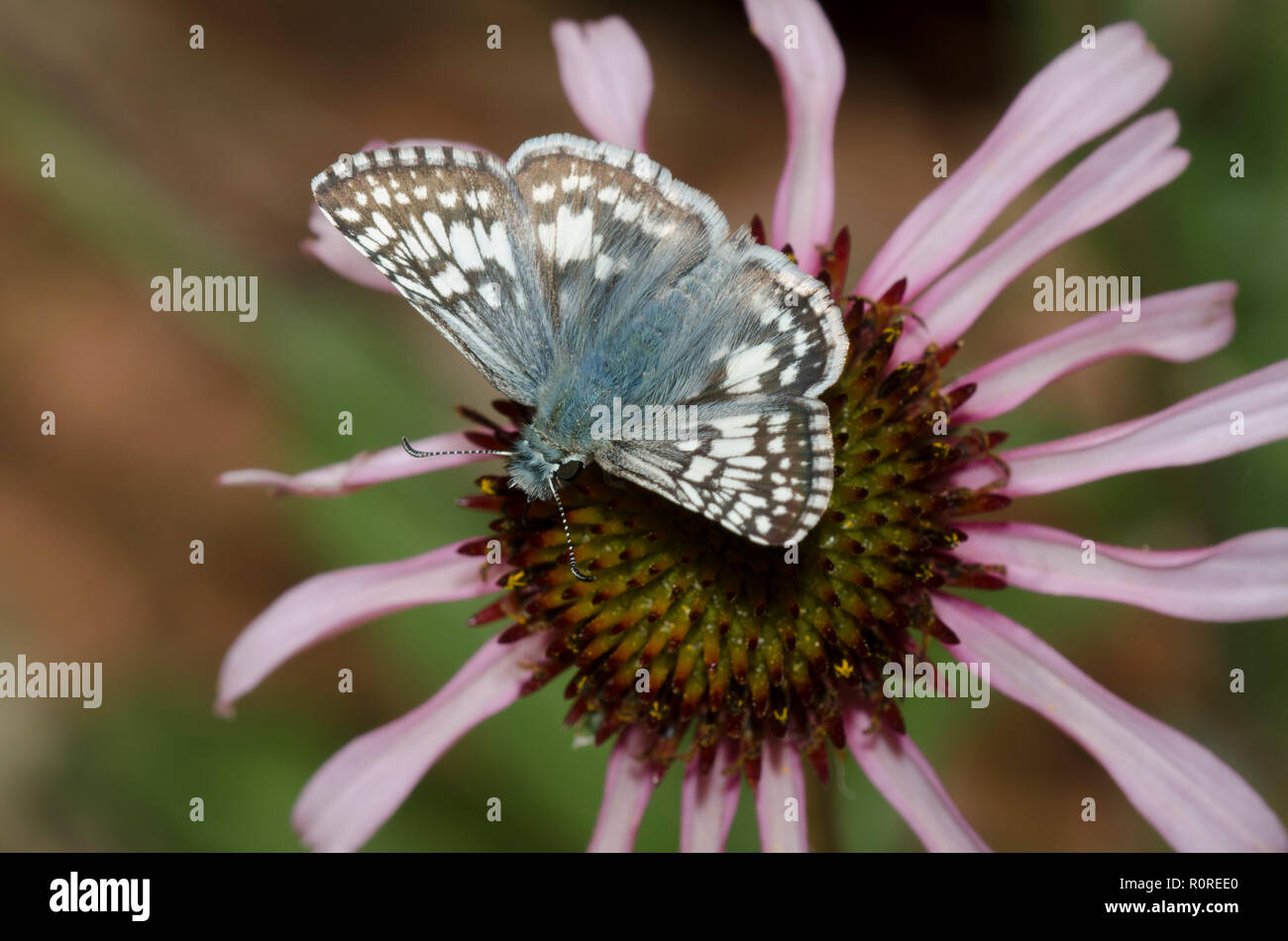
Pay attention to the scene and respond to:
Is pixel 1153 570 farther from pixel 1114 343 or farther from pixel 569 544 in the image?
pixel 569 544

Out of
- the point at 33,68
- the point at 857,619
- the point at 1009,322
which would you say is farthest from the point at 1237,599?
the point at 33,68

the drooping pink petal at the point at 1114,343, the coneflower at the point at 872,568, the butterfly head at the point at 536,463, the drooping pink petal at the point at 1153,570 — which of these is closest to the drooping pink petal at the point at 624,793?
the coneflower at the point at 872,568

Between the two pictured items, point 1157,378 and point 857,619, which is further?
point 1157,378

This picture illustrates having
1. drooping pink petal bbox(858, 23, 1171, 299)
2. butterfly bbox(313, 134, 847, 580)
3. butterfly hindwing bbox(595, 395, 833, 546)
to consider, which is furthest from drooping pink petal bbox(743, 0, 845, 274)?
butterfly hindwing bbox(595, 395, 833, 546)

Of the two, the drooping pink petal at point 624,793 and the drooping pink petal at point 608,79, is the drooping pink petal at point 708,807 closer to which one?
the drooping pink petal at point 624,793

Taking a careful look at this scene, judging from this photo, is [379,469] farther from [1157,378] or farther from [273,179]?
[273,179]

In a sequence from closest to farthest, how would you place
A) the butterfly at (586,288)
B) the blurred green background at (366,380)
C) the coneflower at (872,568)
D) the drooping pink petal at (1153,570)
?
the butterfly at (586,288) < the drooping pink petal at (1153,570) < the coneflower at (872,568) < the blurred green background at (366,380)

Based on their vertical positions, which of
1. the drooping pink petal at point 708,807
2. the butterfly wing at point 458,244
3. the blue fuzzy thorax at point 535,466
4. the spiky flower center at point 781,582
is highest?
the butterfly wing at point 458,244
